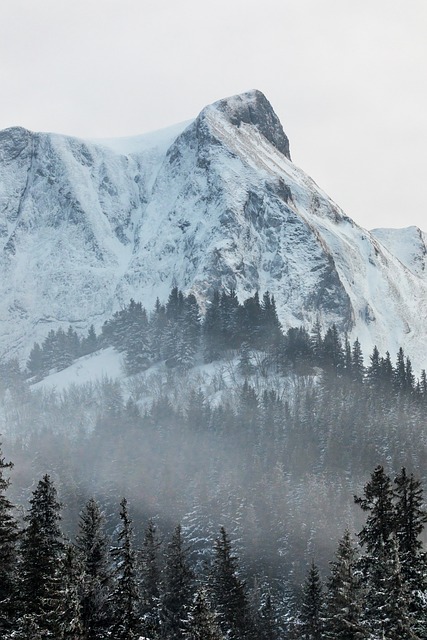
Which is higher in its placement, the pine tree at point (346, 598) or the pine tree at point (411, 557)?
the pine tree at point (411, 557)

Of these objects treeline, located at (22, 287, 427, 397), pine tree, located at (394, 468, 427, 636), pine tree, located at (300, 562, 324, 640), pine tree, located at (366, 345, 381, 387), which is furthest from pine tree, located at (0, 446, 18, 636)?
treeline, located at (22, 287, 427, 397)

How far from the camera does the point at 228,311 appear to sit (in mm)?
184250

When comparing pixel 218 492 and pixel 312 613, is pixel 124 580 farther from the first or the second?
pixel 218 492

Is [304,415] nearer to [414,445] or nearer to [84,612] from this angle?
[414,445]

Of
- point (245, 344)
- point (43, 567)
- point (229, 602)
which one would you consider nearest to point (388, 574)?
point (43, 567)

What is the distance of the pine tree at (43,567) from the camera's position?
30031 mm

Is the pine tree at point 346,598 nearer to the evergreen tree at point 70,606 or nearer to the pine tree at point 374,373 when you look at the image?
the evergreen tree at point 70,606

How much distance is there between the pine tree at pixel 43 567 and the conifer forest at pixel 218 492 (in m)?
0.10

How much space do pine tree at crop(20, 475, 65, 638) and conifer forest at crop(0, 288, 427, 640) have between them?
0.10 meters

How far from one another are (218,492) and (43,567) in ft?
251

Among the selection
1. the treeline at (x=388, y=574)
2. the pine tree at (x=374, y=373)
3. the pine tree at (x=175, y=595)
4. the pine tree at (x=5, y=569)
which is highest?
the pine tree at (x=5, y=569)

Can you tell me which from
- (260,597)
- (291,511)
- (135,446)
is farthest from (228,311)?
(260,597)

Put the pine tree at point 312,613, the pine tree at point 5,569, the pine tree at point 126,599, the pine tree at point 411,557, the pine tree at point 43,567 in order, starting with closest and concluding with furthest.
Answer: the pine tree at point 43,567, the pine tree at point 5,569, the pine tree at point 126,599, the pine tree at point 411,557, the pine tree at point 312,613

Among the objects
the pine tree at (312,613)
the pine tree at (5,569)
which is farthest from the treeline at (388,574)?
the pine tree at (312,613)
